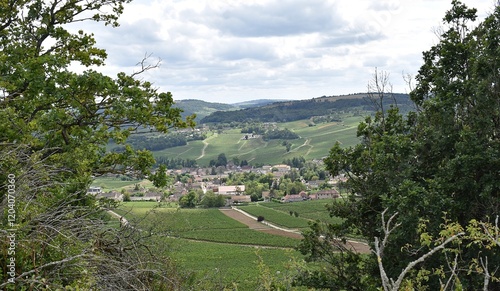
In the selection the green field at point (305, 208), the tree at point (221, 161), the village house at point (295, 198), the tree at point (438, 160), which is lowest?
the village house at point (295, 198)

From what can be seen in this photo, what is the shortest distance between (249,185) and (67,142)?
97.4 m

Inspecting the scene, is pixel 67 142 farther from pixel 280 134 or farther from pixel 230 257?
pixel 280 134

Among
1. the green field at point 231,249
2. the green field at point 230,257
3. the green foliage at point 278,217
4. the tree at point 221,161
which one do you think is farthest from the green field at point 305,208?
the tree at point 221,161

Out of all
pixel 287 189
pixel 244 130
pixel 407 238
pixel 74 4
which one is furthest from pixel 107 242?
pixel 244 130

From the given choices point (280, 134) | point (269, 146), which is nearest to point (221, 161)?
point (269, 146)

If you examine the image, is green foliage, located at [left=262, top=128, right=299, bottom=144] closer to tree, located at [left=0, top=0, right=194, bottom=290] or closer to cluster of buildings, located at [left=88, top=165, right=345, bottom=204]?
cluster of buildings, located at [left=88, top=165, right=345, bottom=204]

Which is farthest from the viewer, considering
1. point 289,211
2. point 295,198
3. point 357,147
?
point 295,198

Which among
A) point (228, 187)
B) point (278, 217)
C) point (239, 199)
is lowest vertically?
point (239, 199)

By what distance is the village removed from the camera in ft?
303

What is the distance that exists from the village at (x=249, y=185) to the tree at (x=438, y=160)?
209ft

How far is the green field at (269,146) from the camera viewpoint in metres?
148

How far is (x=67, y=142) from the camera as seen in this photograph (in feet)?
31.8

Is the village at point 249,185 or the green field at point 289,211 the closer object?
the green field at point 289,211

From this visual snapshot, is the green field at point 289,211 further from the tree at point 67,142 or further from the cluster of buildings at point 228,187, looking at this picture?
the tree at point 67,142
